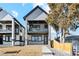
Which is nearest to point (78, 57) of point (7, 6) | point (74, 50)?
point (74, 50)

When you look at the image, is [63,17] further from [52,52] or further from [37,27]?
[52,52]

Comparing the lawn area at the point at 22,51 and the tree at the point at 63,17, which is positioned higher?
the tree at the point at 63,17

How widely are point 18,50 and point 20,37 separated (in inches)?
6.8

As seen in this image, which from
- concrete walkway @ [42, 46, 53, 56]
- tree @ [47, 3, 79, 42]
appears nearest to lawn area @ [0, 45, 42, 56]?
concrete walkway @ [42, 46, 53, 56]

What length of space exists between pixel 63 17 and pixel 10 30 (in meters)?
0.70

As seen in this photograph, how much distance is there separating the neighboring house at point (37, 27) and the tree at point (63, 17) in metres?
0.09

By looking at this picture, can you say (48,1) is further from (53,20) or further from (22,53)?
(22,53)

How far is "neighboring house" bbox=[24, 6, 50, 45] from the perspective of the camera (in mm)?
6902

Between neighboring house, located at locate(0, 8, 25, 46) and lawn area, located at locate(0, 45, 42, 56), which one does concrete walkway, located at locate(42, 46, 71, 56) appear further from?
neighboring house, located at locate(0, 8, 25, 46)

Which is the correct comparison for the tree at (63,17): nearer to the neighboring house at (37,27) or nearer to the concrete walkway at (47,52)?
the neighboring house at (37,27)

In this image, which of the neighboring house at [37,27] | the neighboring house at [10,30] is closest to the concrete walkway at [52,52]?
the neighboring house at [37,27]

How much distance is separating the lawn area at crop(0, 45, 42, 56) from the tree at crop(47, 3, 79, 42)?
34 cm

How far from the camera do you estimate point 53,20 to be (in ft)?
22.7

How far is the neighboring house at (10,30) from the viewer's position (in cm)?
687
